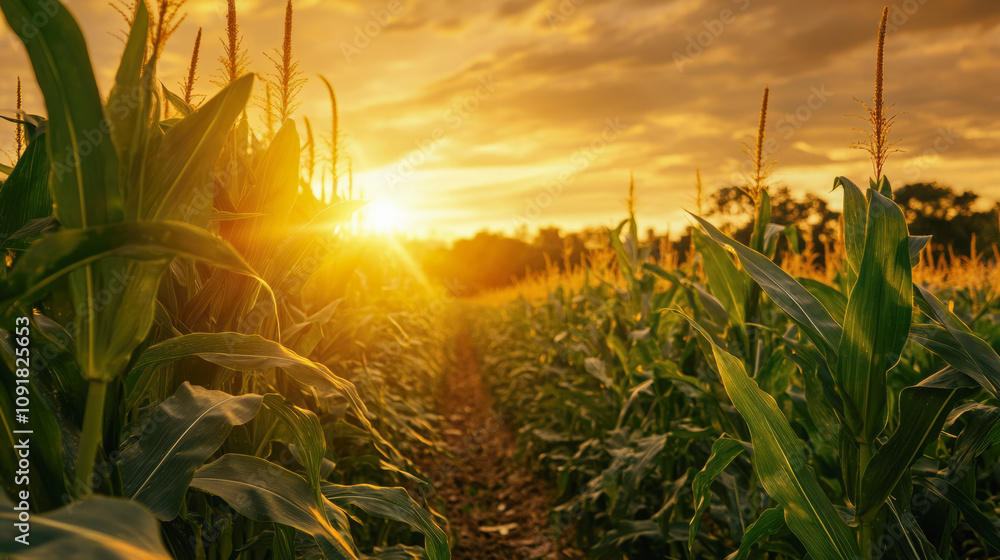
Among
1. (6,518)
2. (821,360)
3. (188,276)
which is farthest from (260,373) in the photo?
(821,360)

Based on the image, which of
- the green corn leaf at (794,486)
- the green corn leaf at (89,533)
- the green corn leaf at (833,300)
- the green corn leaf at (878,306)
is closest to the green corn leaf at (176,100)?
the green corn leaf at (89,533)

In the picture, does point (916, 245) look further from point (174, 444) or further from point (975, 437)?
point (174, 444)

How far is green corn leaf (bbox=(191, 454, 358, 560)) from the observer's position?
1025 mm

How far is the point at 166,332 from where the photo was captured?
1.12 metres

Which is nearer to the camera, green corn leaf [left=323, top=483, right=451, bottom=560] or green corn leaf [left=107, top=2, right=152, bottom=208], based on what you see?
green corn leaf [left=107, top=2, right=152, bottom=208]

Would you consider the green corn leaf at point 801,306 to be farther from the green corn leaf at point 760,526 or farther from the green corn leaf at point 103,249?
the green corn leaf at point 103,249

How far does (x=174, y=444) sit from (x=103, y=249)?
0.48 m

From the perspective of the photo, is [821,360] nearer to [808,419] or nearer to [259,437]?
[808,419]

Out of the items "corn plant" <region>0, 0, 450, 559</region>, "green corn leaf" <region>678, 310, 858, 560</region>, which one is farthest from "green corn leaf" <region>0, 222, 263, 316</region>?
"green corn leaf" <region>678, 310, 858, 560</region>

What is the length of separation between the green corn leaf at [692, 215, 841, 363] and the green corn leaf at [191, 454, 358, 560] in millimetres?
1239

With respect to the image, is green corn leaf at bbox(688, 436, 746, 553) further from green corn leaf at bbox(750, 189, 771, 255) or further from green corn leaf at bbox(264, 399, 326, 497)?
green corn leaf at bbox(264, 399, 326, 497)

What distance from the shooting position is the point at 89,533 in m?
0.53

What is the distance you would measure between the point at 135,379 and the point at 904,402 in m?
1.82

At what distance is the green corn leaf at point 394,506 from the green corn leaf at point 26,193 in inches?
37.2
